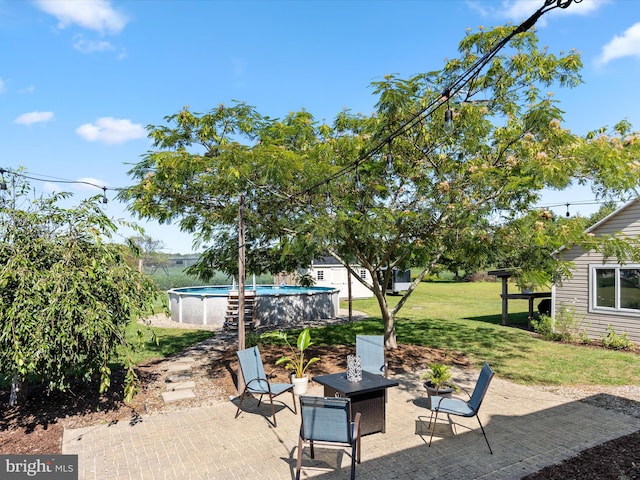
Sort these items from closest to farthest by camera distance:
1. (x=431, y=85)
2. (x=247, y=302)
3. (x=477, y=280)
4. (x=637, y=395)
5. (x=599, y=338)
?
(x=637, y=395)
(x=431, y=85)
(x=599, y=338)
(x=247, y=302)
(x=477, y=280)

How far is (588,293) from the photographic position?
524 inches

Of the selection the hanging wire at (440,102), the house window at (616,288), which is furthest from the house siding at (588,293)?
the hanging wire at (440,102)

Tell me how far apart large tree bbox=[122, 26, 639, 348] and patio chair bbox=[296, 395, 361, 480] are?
369 cm

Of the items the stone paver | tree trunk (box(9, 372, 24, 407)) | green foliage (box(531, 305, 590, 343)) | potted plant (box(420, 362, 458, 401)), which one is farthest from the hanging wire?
green foliage (box(531, 305, 590, 343))

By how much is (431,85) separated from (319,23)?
3092 millimetres

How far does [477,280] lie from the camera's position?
48.4 metres

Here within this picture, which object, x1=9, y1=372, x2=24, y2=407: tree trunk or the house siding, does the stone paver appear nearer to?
x1=9, y1=372, x2=24, y2=407: tree trunk

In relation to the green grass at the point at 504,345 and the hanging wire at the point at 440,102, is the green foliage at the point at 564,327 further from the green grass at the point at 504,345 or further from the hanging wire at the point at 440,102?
the hanging wire at the point at 440,102

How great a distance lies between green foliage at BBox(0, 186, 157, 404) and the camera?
5.43 metres

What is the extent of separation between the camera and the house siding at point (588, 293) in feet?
40.1

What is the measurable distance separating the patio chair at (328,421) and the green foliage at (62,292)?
3.07 meters

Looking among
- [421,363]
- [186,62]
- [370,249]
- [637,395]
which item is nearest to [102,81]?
[186,62]

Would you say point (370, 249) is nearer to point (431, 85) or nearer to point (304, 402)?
point (431, 85)

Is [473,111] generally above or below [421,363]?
above
